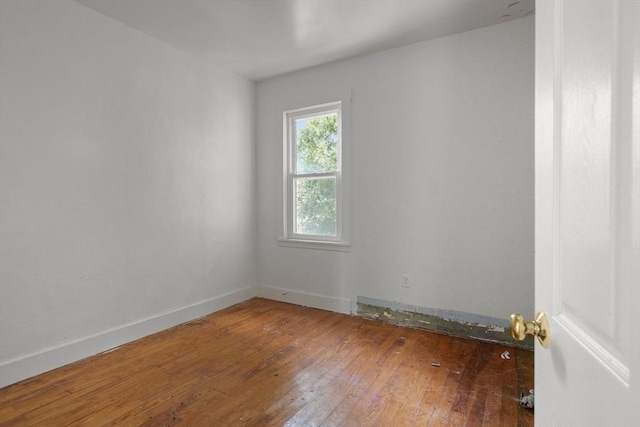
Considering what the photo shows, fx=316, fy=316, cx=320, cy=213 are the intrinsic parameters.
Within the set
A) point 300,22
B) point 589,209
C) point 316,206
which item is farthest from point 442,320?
point 300,22

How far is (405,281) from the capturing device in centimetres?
313

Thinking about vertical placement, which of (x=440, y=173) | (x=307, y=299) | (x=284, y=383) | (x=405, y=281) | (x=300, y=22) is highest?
(x=300, y=22)

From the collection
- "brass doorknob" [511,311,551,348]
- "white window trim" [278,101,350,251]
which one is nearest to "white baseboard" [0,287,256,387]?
"white window trim" [278,101,350,251]

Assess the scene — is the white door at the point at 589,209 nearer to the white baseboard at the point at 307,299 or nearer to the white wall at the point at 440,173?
the white wall at the point at 440,173

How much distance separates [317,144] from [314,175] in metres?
0.37

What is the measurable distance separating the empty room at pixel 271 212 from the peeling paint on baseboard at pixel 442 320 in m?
0.02

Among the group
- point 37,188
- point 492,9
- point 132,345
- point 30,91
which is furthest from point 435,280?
point 30,91

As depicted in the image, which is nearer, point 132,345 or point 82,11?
point 82,11

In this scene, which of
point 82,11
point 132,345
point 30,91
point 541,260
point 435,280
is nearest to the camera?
point 541,260

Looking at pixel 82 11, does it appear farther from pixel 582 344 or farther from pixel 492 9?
pixel 582 344

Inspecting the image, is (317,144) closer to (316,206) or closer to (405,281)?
(316,206)

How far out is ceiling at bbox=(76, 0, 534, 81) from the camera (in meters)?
2.44

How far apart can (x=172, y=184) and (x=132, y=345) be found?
1488 millimetres

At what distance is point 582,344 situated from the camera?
56 centimetres
